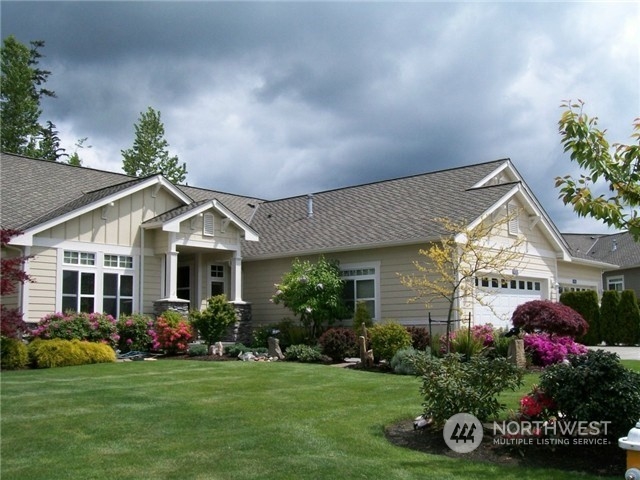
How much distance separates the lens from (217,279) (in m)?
23.3

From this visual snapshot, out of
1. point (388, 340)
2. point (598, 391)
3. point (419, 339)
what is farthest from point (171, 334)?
point (598, 391)

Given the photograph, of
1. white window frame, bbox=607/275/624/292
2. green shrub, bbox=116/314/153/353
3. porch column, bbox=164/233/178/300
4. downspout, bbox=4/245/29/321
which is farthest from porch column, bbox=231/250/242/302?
white window frame, bbox=607/275/624/292

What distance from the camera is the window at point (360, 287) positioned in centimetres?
2030

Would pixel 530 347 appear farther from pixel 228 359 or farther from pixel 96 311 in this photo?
pixel 96 311

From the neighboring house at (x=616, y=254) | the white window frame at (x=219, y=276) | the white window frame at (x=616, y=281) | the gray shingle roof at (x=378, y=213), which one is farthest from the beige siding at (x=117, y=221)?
the white window frame at (x=616, y=281)

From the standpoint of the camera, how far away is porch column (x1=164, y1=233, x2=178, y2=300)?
19844 millimetres

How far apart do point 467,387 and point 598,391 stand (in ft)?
4.96

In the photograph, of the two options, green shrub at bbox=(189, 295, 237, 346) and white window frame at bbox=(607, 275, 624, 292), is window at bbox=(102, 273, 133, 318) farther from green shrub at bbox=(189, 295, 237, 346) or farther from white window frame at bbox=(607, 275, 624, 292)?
white window frame at bbox=(607, 275, 624, 292)

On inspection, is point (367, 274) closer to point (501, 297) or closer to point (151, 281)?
point (501, 297)

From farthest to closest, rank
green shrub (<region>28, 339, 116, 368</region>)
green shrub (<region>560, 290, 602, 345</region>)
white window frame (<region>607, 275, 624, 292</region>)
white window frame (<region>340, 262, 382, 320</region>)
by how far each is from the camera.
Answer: white window frame (<region>607, 275, 624, 292</region>)
green shrub (<region>560, 290, 602, 345</region>)
white window frame (<region>340, 262, 382, 320</region>)
green shrub (<region>28, 339, 116, 368</region>)

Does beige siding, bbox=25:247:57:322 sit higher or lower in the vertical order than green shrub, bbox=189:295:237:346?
higher

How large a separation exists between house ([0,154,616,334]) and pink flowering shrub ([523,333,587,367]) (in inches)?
80.1

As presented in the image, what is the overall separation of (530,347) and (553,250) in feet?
29.3

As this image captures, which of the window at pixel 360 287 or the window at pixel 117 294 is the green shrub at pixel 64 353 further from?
the window at pixel 360 287
